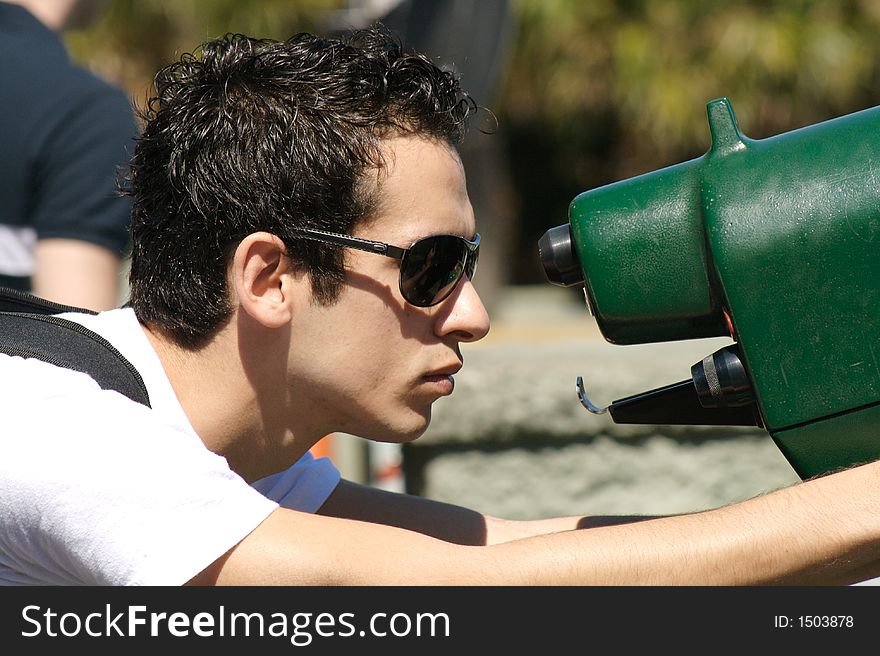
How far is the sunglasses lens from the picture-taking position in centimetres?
171

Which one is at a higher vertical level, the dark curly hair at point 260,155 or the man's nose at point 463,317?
the dark curly hair at point 260,155

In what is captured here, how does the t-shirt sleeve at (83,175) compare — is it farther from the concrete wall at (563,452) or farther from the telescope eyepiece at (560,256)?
the concrete wall at (563,452)

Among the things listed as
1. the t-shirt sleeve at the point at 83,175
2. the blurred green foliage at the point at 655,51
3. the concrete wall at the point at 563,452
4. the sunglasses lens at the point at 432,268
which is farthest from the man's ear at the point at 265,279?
the blurred green foliage at the point at 655,51

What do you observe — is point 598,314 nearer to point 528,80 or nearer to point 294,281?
point 294,281

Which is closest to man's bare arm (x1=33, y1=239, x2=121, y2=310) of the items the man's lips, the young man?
the young man

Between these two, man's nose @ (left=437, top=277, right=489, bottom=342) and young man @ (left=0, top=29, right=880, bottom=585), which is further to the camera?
man's nose @ (left=437, top=277, right=489, bottom=342)

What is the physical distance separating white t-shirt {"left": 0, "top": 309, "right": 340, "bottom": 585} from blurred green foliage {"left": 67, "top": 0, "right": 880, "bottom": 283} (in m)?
7.58

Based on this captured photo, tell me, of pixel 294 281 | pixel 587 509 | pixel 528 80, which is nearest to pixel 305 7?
pixel 528 80

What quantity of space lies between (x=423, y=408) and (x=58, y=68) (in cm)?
126

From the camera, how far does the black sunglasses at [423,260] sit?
1.71 metres

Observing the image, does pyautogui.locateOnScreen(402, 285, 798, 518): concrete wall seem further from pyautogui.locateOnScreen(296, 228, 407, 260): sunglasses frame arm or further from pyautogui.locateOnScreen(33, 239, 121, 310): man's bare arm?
pyautogui.locateOnScreen(296, 228, 407, 260): sunglasses frame arm

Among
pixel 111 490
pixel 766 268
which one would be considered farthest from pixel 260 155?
pixel 766 268

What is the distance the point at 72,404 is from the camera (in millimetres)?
1473
